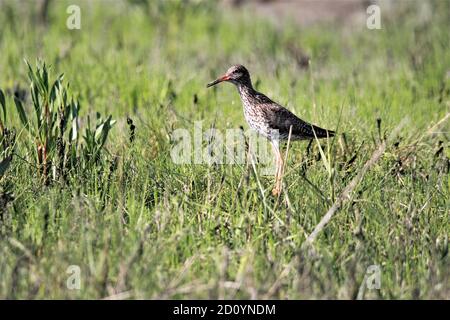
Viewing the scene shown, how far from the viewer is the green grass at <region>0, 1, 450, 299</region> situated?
3.98m

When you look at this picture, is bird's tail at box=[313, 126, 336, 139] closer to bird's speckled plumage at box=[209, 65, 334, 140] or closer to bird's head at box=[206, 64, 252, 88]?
bird's speckled plumage at box=[209, 65, 334, 140]

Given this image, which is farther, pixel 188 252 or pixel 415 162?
pixel 415 162

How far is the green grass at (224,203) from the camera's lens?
3980 millimetres

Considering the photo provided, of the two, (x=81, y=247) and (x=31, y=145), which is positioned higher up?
(x=31, y=145)

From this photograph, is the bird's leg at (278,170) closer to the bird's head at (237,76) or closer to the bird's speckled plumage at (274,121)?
the bird's speckled plumage at (274,121)

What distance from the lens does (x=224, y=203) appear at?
5.03 metres

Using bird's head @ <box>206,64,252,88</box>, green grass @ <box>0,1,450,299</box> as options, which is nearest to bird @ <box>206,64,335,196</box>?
bird's head @ <box>206,64,252,88</box>

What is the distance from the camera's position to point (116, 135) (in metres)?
6.06

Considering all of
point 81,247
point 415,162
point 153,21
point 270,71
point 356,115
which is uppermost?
point 153,21

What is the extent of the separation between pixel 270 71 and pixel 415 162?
3146 millimetres

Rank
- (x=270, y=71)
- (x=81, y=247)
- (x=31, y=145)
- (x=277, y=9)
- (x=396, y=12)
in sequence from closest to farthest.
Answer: (x=81, y=247) < (x=31, y=145) < (x=270, y=71) < (x=396, y=12) < (x=277, y=9)

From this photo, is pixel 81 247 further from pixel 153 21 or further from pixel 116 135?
pixel 153 21

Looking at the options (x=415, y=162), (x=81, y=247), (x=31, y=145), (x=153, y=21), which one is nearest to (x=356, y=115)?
(x=415, y=162)

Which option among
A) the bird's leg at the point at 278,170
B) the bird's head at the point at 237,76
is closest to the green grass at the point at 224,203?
the bird's leg at the point at 278,170
